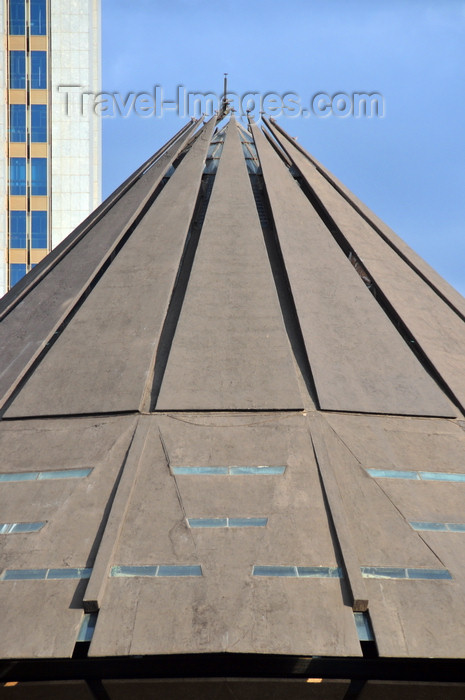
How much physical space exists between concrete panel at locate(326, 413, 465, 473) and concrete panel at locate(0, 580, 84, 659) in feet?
14.6

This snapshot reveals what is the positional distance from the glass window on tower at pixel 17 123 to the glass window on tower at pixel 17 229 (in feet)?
14.9

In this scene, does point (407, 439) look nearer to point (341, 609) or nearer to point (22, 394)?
point (341, 609)

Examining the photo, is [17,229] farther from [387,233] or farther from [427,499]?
[427,499]

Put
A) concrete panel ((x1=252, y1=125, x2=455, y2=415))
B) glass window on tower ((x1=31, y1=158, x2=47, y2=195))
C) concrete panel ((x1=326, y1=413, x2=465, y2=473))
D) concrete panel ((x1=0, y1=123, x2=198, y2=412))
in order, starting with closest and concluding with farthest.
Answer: concrete panel ((x1=326, y1=413, x2=465, y2=473))
concrete panel ((x1=252, y1=125, x2=455, y2=415))
concrete panel ((x1=0, y1=123, x2=198, y2=412))
glass window on tower ((x1=31, y1=158, x2=47, y2=195))

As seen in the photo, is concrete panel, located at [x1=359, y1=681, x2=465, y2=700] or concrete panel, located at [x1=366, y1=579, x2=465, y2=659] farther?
→ concrete panel, located at [x1=359, y1=681, x2=465, y2=700]

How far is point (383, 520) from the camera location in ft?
35.2

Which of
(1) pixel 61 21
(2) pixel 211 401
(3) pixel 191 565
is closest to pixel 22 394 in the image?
(2) pixel 211 401

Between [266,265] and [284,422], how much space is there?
4.38 metres

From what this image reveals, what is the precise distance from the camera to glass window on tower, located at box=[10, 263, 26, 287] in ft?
153

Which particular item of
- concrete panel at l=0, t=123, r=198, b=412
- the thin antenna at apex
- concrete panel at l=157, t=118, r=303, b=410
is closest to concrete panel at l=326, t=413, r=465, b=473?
concrete panel at l=157, t=118, r=303, b=410

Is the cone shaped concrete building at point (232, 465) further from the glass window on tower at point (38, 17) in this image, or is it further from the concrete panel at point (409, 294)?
the glass window on tower at point (38, 17)

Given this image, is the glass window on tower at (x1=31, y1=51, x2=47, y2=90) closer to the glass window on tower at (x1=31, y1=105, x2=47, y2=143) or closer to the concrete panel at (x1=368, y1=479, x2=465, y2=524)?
the glass window on tower at (x1=31, y1=105, x2=47, y2=143)

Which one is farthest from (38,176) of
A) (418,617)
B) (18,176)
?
(418,617)

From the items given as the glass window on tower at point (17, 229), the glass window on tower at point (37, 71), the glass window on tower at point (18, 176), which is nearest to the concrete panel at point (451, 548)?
the glass window on tower at point (17, 229)
